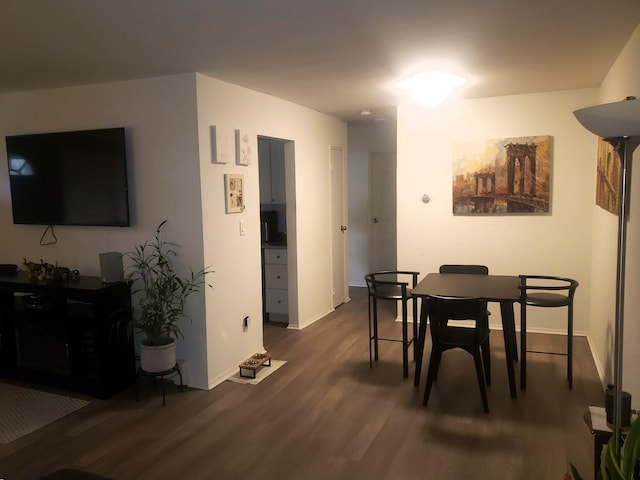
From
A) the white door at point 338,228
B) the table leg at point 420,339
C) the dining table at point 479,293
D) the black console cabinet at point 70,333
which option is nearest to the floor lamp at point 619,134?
the dining table at point 479,293

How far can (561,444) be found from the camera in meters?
2.88

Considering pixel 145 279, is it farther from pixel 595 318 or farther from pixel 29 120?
pixel 595 318

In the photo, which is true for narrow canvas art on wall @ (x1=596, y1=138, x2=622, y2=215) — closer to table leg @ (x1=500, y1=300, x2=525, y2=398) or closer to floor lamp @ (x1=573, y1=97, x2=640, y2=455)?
table leg @ (x1=500, y1=300, x2=525, y2=398)

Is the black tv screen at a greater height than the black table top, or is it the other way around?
the black tv screen

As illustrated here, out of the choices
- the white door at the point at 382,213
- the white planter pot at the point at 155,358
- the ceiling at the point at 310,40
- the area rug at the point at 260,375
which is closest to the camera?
the ceiling at the point at 310,40

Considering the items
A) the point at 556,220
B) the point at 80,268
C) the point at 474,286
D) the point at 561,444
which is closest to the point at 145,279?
the point at 80,268

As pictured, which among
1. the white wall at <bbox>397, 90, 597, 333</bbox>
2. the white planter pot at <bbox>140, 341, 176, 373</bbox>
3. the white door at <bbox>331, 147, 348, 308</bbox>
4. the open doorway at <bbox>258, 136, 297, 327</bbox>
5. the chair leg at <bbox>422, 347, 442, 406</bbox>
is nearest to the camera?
the chair leg at <bbox>422, 347, 442, 406</bbox>

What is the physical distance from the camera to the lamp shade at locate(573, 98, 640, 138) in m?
1.76

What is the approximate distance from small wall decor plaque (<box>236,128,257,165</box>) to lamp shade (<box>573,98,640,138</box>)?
8.99 feet

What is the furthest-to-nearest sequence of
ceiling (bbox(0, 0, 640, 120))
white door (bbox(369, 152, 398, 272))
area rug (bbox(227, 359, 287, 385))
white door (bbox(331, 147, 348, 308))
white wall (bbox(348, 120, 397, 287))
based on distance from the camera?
white door (bbox(369, 152, 398, 272)) → white wall (bbox(348, 120, 397, 287)) → white door (bbox(331, 147, 348, 308)) → area rug (bbox(227, 359, 287, 385)) → ceiling (bbox(0, 0, 640, 120))

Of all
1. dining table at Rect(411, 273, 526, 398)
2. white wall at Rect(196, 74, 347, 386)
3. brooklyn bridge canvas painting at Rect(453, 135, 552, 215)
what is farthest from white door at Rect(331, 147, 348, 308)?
dining table at Rect(411, 273, 526, 398)

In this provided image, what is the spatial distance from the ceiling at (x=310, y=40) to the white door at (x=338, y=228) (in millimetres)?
1941

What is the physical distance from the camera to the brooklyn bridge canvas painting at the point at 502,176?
479 cm

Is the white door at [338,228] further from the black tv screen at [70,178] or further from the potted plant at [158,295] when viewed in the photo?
the black tv screen at [70,178]
